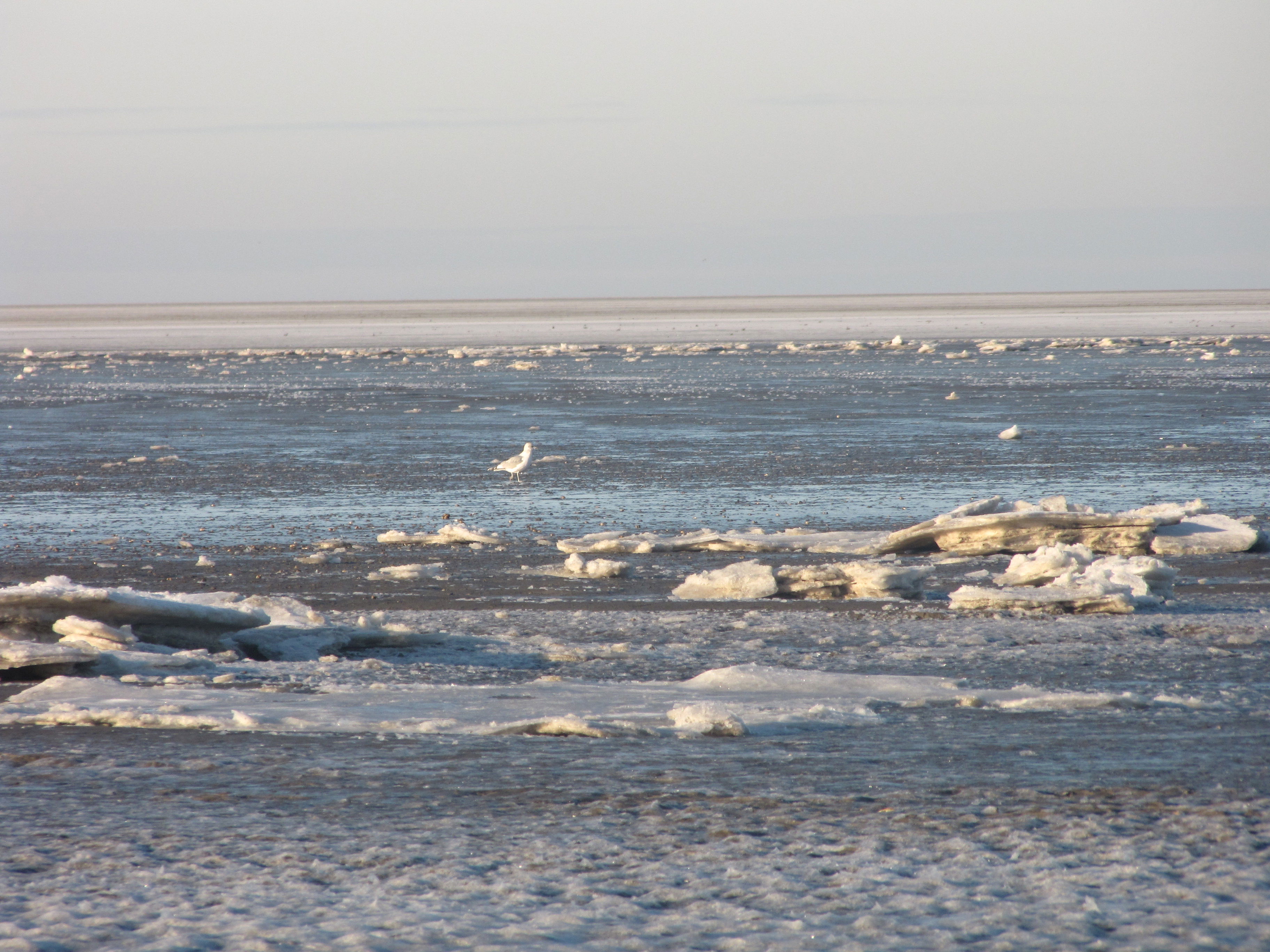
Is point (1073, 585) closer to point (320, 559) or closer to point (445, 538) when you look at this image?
point (445, 538)

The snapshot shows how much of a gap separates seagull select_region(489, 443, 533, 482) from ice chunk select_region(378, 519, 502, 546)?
409 cm

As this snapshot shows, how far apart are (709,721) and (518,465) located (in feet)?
32.4

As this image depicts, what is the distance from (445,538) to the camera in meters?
11.1

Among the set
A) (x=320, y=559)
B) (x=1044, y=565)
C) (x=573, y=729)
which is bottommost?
(x=320, y=559)

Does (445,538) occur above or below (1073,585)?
below

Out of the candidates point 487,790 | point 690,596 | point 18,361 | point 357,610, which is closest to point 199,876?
point 487,790

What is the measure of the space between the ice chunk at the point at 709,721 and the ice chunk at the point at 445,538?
547cm

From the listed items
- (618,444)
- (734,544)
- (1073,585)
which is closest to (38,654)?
(734,544)

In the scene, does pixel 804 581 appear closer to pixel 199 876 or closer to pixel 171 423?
pixel 199 876

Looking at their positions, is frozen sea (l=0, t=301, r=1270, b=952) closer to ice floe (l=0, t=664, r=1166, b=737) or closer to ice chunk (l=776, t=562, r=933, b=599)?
ice floe (l=0, t=664, r=1166, b=737)

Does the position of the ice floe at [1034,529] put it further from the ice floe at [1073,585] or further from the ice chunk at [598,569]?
the ice chunk at [598,569]

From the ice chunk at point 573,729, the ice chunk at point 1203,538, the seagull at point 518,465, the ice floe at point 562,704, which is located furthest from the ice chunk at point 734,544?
the ice chunk at point 573,729

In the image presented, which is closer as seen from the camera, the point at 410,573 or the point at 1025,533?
the point at 410,573

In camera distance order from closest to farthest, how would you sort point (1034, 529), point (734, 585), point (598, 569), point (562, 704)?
point (562, 704)
point (734, 585)
point (598, 569)
point (1034, 529)
